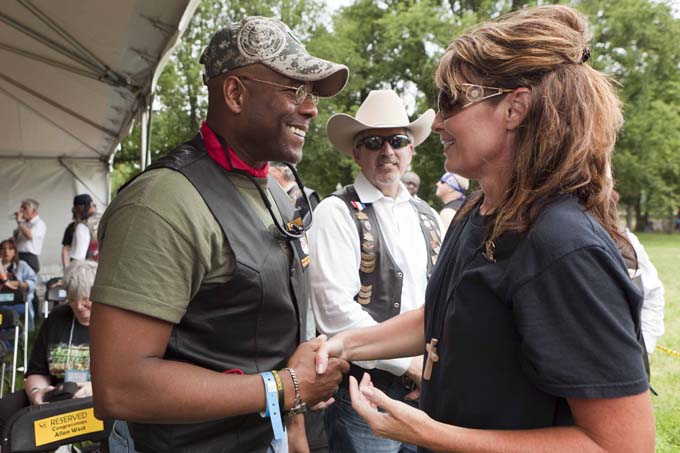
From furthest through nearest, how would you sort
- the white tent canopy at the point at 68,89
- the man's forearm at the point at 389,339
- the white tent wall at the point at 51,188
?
1. the white tent wall at the point at 51,188
2. the white tent canopy at the point at 68,89
3. the man's forearm at the point at 389,339

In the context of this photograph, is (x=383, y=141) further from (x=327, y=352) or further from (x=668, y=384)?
(x=668, y=384)

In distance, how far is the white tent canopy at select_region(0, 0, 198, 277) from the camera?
5.09 meters

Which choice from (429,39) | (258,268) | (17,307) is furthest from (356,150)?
(429,39)

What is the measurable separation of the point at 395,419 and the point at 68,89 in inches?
300

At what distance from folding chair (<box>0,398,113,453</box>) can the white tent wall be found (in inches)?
374

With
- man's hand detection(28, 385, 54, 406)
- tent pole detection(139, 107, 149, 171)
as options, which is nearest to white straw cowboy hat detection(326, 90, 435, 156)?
man's hand detection(28, 385, 54, 406)

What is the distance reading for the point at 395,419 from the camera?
1414 mm

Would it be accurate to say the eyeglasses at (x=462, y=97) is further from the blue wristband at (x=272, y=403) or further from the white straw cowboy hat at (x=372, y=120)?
the white straw cowboy hat at (x=372, y=120)

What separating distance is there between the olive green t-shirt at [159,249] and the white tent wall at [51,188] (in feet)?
36.6

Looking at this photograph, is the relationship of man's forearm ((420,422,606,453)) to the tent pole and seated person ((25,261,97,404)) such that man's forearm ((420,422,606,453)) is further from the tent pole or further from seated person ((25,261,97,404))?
the tent pole

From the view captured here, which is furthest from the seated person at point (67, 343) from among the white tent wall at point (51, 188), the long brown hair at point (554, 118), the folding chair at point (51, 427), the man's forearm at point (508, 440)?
the white tent wall at point (51, 188)

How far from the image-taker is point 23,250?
884 centimetres

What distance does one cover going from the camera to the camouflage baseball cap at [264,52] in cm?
181

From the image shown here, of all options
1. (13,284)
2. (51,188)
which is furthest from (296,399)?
(51,188)
